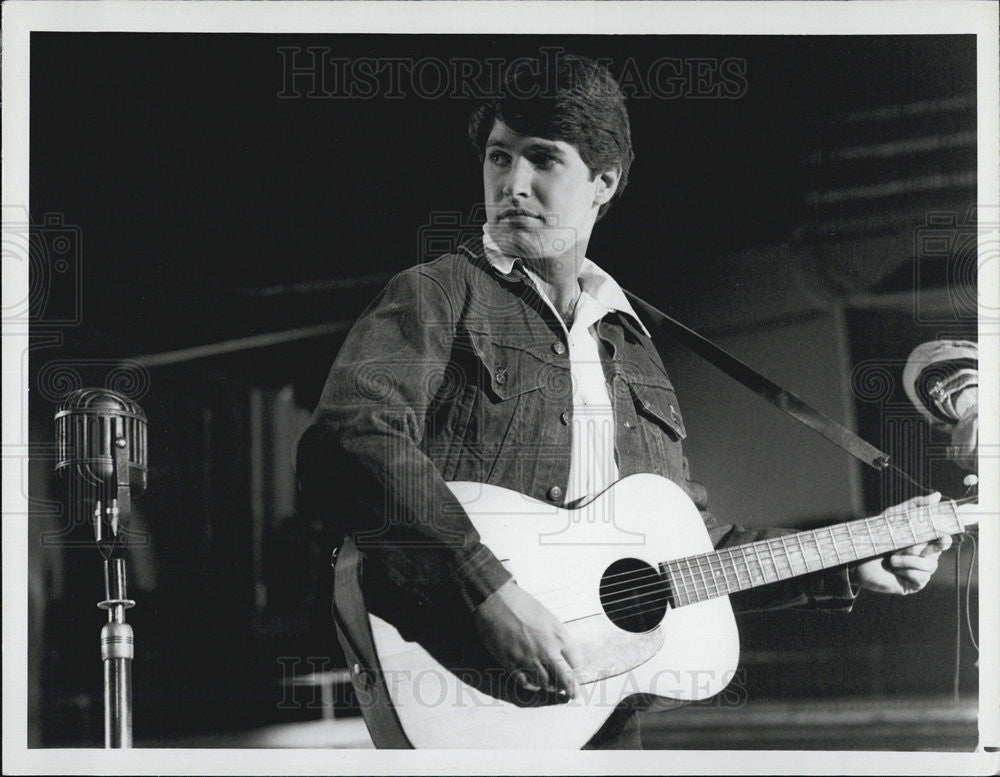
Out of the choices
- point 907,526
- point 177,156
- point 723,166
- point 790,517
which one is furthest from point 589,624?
point 177,156

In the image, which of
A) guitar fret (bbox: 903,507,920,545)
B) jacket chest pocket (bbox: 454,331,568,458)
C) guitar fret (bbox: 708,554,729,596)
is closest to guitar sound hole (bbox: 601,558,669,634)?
guitar fret (bbox: 708,554,729,596)

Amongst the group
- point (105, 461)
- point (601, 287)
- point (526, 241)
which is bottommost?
point (105, 461)

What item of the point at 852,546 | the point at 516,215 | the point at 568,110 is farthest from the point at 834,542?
the point at 568,110

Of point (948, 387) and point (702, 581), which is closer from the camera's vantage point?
point (702, 581)

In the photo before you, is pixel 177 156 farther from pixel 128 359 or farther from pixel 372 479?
pixel 372 479

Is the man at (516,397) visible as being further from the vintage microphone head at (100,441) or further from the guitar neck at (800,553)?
the vintage microphone head at (100,441)

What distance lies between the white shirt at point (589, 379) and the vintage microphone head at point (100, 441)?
0.86 meters

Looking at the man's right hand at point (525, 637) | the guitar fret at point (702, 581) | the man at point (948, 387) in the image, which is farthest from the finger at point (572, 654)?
the man at point (948, 387)

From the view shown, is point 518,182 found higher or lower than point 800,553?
higher

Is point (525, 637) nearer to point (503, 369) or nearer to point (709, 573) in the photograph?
point (709, 573)

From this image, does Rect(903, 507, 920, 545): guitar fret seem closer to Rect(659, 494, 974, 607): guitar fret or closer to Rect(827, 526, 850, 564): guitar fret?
Rect(659, 494, 974, 607): guitar fret

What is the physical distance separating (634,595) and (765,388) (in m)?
0.55

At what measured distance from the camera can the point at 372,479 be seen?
2375mm

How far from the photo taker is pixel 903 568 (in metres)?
2.47
